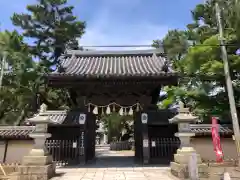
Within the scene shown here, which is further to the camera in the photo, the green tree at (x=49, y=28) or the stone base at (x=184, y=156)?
the green tree at (x=49, y=28)

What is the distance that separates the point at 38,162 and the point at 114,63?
28.2ft

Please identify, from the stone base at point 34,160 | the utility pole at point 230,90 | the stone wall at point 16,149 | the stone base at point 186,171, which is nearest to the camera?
the stone base at point 186,171

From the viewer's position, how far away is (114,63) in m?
15.3

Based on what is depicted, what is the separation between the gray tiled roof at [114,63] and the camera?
1257 centimetres

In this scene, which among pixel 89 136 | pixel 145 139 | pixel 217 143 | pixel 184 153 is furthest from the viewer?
pixel 89 136

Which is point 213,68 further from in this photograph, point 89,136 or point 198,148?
point 89,136

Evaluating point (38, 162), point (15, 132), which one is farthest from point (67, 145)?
point (38, 162)

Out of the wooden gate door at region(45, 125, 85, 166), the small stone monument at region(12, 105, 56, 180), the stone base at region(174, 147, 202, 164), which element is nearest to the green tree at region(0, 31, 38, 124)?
the wooden gate door at region(45, 125, 85, 166)

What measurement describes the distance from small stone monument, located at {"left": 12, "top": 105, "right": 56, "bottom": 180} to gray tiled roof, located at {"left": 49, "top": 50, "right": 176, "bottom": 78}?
10.9ft

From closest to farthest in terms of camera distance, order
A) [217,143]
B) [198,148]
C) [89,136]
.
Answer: [217,143] → [198,148] → [89,136]

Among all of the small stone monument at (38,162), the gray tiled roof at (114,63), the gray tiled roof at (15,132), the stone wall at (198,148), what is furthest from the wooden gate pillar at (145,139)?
the gray tiled roof at (15,132)

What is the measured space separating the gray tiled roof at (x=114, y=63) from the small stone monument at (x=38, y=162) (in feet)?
10.9

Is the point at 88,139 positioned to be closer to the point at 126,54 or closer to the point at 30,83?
the point at 126,54

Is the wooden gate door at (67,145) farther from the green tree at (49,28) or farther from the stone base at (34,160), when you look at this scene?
the green tree at (49,28)
